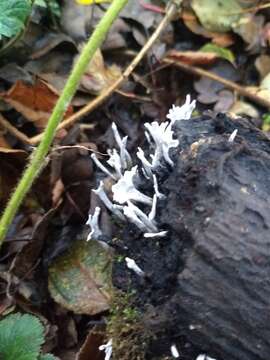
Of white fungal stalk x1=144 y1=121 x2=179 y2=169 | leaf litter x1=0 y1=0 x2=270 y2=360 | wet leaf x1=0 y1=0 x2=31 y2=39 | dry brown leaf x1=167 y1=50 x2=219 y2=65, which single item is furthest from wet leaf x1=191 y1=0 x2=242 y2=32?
white fungal stalk x1=144 y1=121 x2=179 y2=169

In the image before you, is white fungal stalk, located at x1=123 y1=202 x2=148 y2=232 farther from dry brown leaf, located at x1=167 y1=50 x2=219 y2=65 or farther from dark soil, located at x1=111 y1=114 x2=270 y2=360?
dry brown leaf, located at x1=167 y1=50 x2=219 y2=65

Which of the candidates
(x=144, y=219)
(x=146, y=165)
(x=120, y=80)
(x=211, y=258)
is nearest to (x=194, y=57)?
(x=120, y=80)

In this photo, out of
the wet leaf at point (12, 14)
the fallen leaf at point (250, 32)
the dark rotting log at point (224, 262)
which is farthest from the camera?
the fallen leaf at point (250, 32)

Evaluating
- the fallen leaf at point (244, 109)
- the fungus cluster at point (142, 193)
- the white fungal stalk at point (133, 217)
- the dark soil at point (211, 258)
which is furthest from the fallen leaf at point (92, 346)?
the fallen leaf at point (244, 109)

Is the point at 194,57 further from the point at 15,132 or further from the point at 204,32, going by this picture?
the point at 15,132

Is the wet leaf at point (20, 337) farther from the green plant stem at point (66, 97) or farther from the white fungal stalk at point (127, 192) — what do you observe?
the white fungal stalk at point (127, 192)

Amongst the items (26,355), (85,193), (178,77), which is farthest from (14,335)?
(178,77)

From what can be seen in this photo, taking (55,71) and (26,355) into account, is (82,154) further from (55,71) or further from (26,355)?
(26,355)
